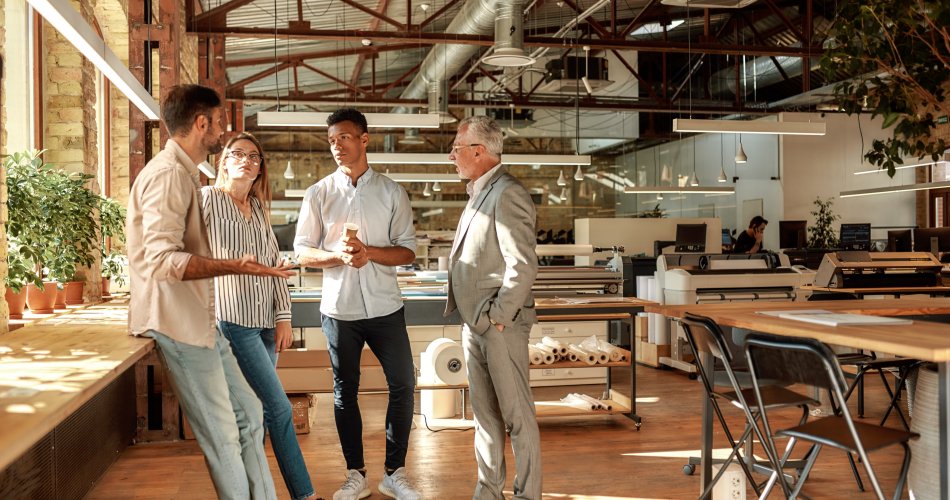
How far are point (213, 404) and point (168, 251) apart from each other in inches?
20.5

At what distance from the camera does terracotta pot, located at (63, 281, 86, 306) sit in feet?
16.8

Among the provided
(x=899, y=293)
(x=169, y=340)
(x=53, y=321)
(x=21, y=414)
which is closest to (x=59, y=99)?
(x=53, y=321)

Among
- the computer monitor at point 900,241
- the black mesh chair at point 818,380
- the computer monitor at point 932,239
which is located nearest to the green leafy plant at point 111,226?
the black mesh chair at point 818,380

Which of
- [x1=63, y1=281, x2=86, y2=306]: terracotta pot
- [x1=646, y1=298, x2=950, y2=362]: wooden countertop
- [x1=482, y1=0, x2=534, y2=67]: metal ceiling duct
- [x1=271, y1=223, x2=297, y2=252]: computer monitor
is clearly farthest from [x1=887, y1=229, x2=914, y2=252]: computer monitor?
[x1=63, y1=281, x2=86, y2=306]: terracotta pot

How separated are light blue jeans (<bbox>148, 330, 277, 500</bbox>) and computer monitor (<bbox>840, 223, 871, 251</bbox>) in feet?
36.1

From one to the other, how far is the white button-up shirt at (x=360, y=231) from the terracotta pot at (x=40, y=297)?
1.61 meters

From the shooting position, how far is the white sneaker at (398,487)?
12.4ft

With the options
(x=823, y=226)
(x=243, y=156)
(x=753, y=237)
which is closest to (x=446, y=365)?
(x=243, y=156)

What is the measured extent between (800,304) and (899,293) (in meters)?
4.40

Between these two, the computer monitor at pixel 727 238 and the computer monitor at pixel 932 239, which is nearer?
the computer monitor at pixel 932 239

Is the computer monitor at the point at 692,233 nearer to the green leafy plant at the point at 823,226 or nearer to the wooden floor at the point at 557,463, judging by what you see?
the green leafy plant at the point at 823,226

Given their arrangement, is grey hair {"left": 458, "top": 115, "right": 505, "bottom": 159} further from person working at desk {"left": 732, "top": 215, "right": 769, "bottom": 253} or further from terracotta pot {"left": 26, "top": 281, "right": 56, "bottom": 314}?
person working at desk {"left": 732, "top": 215, "right": 769, "bottom": 253}

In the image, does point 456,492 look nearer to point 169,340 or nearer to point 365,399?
point 169,340

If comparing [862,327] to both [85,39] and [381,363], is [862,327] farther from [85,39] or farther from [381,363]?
[85,39]
